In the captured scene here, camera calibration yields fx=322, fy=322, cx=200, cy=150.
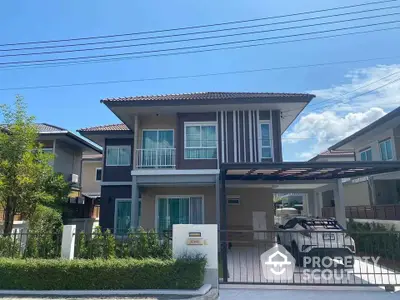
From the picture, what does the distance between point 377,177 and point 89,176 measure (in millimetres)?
19963

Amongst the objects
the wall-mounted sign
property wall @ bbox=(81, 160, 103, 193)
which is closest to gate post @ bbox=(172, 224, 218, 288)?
the wall-mounted sign

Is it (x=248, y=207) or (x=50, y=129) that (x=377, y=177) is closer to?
(x=248, y=207)

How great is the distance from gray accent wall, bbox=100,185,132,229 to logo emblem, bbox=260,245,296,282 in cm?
893

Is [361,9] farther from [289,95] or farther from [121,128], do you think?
[121,128]

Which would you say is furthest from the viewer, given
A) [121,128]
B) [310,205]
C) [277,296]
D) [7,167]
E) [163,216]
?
[310,205]

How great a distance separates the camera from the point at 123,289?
22.9ft

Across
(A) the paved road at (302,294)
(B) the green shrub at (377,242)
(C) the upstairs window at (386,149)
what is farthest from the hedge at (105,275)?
(C) the upstairs window at (386,149)

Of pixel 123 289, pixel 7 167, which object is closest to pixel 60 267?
pixel 123 289

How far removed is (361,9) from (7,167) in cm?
1169

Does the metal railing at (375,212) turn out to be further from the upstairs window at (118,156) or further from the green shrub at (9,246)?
the green shrub at (9,246)

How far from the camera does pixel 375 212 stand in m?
15.8

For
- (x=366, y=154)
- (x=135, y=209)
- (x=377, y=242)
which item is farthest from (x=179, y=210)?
(x=366, y=154)

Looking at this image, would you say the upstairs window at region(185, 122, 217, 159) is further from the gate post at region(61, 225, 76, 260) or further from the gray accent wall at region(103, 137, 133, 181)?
the gate post at region(61, 225, 76, 260)

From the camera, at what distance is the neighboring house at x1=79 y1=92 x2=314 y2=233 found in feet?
43.5
